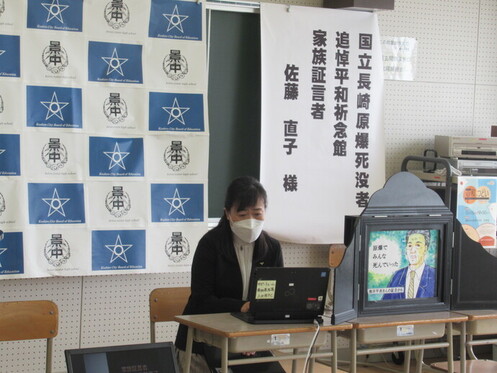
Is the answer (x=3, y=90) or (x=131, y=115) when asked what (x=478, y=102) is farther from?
(x=3, y=90)

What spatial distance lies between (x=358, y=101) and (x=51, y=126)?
6.85 ft

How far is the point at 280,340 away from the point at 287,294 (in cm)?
19

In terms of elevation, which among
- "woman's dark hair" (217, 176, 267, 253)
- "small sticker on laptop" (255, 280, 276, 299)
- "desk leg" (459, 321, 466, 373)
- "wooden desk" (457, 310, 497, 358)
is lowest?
"desk leg" (459, 321, 466, 373)

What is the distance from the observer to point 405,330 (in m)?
3.55

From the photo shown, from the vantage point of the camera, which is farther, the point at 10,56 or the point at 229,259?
the point at 10,56

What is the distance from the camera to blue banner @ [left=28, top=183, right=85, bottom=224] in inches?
183

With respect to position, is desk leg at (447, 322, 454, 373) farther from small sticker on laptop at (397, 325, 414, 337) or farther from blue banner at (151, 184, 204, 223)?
blue banner at (151, 184, 204, 223)

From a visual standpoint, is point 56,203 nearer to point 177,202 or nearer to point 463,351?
point 177,202

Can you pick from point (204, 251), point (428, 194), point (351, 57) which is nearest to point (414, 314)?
point (428, 194)

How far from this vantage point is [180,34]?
4.96 meters

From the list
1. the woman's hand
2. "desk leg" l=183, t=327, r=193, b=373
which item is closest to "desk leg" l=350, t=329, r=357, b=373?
the woman's hand

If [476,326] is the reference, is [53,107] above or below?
above

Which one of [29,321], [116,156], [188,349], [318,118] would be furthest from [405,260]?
[116,156]

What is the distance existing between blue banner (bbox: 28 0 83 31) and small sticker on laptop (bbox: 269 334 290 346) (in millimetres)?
2417
